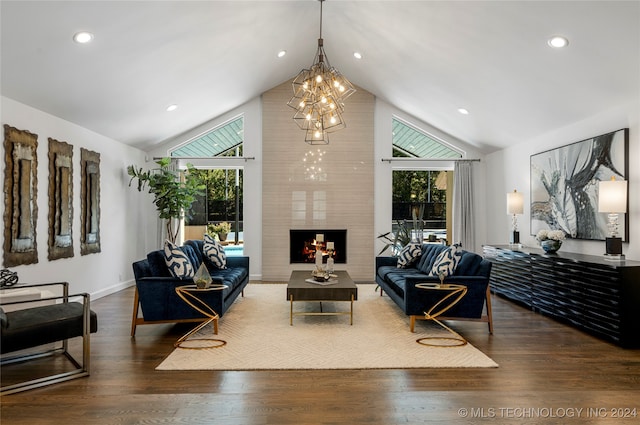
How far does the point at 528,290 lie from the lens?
6117mm

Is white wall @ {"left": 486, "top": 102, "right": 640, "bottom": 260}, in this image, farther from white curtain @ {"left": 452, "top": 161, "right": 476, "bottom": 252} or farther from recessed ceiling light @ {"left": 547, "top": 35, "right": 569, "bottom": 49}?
recessed ceiling light @ {"left": 547, "top": 35, "right": 569, "bottom": 49}

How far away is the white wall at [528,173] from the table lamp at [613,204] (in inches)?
7.5

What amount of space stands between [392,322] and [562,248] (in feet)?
9.07

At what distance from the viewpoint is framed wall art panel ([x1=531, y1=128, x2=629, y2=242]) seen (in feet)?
16.9

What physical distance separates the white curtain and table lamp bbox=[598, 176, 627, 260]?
12.7 ft

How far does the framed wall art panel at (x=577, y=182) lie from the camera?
202 inches

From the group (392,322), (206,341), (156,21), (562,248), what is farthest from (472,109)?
(206,341)

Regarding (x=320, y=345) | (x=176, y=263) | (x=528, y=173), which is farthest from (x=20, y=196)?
(x=528, y=173)

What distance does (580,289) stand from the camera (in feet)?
16.4

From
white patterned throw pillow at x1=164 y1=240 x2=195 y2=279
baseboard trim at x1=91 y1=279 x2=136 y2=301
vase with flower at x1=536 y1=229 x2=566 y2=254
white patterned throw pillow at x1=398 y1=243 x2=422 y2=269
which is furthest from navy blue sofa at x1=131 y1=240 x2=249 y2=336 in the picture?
vase with flower at x1=536 y1=229 x2=566 y2=254

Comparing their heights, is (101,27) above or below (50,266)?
above

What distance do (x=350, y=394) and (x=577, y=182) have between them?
437cm

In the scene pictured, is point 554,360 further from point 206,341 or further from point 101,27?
point 101,27

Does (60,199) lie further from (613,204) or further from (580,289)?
(613,204)
